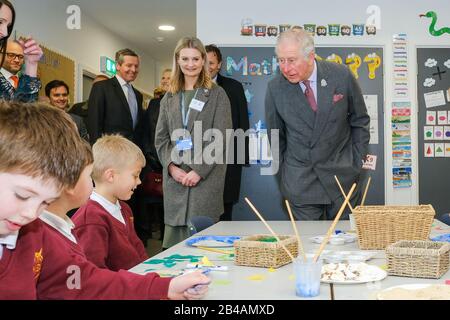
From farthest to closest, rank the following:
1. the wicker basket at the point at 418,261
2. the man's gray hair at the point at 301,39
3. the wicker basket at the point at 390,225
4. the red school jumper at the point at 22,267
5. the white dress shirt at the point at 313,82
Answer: the white dress shirt at the point at 313,82 < the man's gray hair at the point at 301,39 < the wicker basket at the point at 390,225 < the wicker basket at the point at 418,261 < the red school jumper at the point at 22,267

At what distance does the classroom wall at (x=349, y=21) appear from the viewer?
5.04 metres

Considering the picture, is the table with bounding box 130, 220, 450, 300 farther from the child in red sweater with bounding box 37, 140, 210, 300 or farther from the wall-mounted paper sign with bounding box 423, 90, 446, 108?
the wall-mounted paper sign with bounding box 423, 90, 446, 108

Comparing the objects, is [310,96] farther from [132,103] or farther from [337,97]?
[132,103]

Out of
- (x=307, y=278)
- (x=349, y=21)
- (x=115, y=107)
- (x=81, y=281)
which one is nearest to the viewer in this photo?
(x=307, y=278)

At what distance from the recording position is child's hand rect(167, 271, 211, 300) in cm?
126

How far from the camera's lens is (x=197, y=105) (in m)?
3.33

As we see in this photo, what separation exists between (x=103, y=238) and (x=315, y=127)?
146 centimetres

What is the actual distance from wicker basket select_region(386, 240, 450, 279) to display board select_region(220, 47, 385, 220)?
3.61 m

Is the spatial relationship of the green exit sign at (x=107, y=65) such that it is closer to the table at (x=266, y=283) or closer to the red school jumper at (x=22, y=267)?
the table at (x=266, y=283)

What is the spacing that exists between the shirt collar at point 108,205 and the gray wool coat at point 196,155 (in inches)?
44.0

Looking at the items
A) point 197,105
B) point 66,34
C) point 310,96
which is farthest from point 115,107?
point 66,34

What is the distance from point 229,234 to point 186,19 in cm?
573

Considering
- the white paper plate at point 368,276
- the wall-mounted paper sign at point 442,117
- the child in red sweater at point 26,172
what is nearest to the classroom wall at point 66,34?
the wall-mounted paper sign at point 442,117

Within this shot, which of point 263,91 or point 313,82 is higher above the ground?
point 263,91
